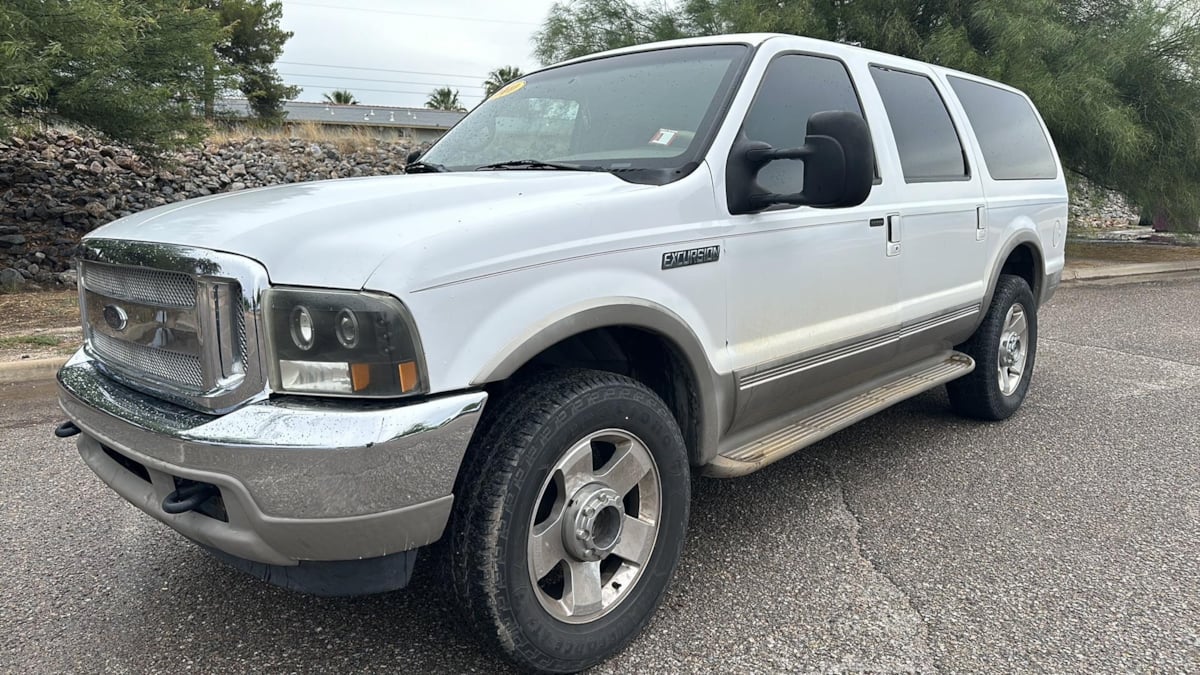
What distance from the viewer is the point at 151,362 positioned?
7.14 feet

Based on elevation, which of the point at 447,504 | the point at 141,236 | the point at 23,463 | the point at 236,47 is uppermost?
the point at 236,47

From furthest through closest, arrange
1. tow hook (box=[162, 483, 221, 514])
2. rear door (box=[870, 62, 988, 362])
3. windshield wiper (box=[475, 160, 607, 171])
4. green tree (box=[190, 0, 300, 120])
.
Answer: green tree (box=[190, 0, 300, 120]) < rear door (box=[870, 62, 988, 362]) < windshield wiper (box=[475, 160, 607, 171]) < tow hook (box=[162, 483, 221, 514])

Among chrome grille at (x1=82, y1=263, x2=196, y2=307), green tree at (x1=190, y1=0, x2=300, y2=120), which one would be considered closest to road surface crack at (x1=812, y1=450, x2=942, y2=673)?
chrome grille at (x1=82, y1=263, x2=196, y2=307)

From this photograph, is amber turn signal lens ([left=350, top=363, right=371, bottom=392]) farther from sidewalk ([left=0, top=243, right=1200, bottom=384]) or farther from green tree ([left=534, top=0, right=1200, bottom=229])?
green tree ([left=534, top=0, right=1200, bottom=229])

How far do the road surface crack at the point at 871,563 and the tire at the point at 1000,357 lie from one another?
102 cm

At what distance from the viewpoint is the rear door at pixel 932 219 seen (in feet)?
11.7

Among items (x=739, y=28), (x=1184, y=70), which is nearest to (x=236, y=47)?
(x=739, y=28)

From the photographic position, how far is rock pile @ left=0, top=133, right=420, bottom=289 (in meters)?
10.6

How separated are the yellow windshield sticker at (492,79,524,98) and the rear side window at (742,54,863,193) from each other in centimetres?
122

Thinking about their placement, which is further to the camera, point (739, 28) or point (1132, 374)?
point (739, 28)

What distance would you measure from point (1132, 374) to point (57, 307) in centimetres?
957

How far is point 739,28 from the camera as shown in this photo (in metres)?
12.5

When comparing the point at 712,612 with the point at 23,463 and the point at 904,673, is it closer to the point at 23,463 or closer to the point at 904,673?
the point at 904,673

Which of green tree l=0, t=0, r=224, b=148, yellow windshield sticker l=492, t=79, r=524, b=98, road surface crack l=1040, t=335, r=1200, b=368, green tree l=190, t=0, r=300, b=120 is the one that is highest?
green tree l=190, t=0, r=300, b=120
